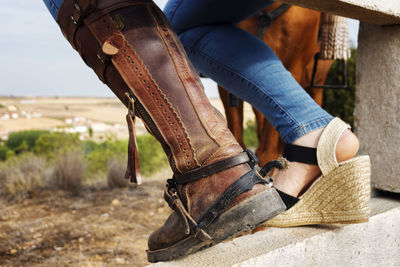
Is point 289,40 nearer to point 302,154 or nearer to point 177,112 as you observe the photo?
point 302,154

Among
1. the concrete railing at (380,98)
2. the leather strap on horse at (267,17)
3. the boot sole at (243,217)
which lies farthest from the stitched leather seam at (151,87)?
the leather strap on horse at (267,17)

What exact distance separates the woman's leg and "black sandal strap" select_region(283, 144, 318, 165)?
2 centimetres

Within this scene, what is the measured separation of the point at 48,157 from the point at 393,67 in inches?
193

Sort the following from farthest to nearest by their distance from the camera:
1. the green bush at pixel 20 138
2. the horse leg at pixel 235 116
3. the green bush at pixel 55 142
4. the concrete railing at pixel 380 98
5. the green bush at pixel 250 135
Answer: the green bush at pixel 20 138 → the green bush at pixel 250 135 → the green bush at pixel 55 142 → the horse leg at pixel 235 116 → the concrete railing at pixel 380 98

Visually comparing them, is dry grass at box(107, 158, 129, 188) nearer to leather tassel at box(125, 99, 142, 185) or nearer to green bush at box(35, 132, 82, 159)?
green bush at box(35, 132, 82, 159)

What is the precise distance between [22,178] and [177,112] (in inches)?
131

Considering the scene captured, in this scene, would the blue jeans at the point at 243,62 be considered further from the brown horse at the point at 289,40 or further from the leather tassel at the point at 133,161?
the brown horse at the point at 289,40

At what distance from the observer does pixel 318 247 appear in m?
1.08

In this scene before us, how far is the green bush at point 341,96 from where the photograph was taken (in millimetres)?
6367

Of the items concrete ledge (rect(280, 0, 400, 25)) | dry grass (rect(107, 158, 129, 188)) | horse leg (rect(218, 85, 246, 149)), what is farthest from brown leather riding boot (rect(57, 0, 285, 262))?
dry grass (rect(107, 158, 129, 188))

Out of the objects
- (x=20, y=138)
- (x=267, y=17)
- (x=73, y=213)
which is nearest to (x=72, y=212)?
(x=73, y=213)

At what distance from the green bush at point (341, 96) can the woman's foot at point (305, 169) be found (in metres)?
5.55

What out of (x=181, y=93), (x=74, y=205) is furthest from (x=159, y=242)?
(x=74, y=205)

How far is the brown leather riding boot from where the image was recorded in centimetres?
87
